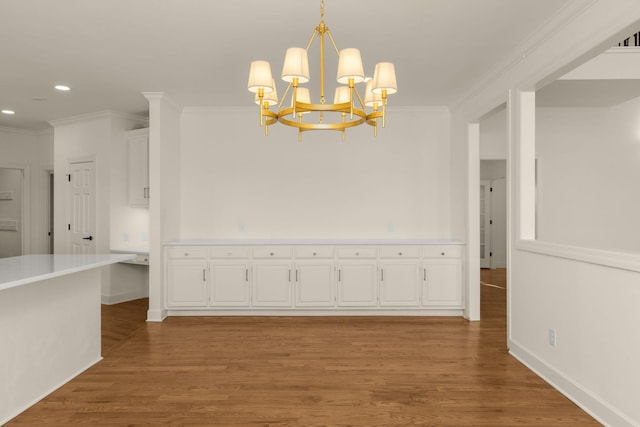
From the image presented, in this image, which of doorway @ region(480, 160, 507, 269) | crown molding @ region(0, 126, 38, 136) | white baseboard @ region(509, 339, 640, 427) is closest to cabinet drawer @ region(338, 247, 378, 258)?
white baseboard @ region(509, 339, 640, 427)

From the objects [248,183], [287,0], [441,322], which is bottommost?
[441,322]

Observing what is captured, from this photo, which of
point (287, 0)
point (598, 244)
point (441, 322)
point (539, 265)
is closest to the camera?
point (287, 0)

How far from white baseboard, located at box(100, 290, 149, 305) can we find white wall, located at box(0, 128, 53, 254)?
2218 mm

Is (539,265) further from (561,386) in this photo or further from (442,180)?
(442,180)

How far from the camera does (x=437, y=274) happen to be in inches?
186

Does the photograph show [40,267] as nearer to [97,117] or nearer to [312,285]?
[312,285]

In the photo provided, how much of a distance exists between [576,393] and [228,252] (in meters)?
3.62

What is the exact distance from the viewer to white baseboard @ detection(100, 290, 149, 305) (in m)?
5.45

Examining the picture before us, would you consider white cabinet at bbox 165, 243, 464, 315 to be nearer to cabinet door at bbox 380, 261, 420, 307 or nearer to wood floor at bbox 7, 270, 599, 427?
cabinet door at bbox 380, 261, 420, 307

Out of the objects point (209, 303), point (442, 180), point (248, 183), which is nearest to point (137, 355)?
point (209, 303)

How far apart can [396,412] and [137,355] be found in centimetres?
233

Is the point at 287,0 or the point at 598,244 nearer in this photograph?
the point at 287,0

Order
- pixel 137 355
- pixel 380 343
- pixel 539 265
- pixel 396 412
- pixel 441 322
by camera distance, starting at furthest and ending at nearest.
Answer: pixel 441 322 < pixel 380 343 < pixel 137 355 < pixel 539 265 < pixel 396 412

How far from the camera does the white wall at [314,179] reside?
5266 mm
